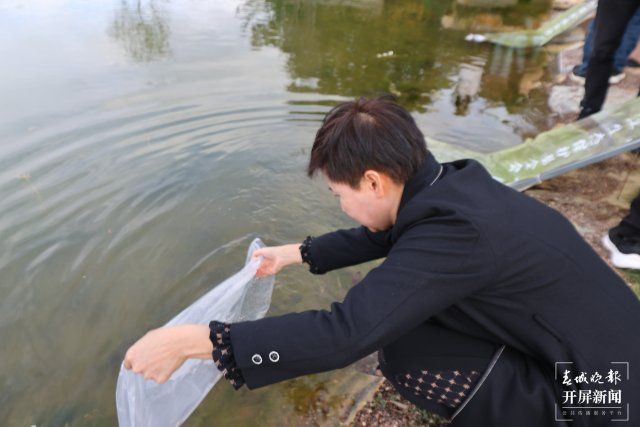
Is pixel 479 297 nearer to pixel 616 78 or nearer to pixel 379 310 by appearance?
pixel 379 310

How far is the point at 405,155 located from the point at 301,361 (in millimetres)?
678

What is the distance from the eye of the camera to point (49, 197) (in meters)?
3.56

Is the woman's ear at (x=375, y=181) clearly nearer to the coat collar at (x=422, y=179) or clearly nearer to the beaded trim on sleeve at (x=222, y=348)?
the coat collar at (x=422, y=179)

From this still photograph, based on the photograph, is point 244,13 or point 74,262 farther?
point 244,13

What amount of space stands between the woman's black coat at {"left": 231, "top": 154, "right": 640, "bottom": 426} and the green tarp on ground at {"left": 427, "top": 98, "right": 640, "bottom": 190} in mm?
2443

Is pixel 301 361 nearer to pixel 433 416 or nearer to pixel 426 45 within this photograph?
Answer: pixel 433 416

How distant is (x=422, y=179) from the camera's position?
4.39 feet

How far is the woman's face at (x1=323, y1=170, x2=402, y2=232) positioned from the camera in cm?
137

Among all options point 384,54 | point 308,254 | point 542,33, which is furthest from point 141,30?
point 542,33

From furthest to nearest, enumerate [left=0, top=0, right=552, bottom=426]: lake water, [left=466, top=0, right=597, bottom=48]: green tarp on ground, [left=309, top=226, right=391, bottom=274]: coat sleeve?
1. [left=466, top=0, right=597, bottom=48]: green tarp on ground
2. [left=0, top=0, right=552, bottom=426]: lake water
3. [left=309, top=226, right=391, bottom=274]: coat sleeve

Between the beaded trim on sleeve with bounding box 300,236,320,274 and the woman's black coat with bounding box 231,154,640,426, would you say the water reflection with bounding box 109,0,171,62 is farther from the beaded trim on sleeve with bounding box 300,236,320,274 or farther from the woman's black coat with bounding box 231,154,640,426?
the woman's black coat with bounding box 231,154,640,426

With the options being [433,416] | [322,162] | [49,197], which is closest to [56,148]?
[49,197]

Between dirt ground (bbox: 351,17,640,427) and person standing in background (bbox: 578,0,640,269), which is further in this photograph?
dirt ground (bbox: 351,17,640,427)

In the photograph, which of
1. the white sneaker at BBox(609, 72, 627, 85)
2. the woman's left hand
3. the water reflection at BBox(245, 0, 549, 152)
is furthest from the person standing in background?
the woman's left hand
